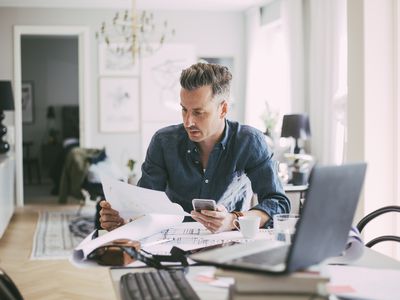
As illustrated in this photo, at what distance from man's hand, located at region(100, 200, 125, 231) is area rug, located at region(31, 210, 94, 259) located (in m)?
3.03

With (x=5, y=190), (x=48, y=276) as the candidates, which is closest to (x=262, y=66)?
(x=5, y=190)

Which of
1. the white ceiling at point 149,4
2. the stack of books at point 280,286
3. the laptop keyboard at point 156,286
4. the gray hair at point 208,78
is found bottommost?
the laptop keyboard at point 156,286

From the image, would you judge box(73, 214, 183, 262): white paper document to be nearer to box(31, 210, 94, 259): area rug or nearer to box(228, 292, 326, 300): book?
box(228, 292, 326, 300): book

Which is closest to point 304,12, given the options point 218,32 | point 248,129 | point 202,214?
point 218,32

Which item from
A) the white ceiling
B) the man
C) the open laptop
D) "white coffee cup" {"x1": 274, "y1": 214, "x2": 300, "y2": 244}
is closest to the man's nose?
the man

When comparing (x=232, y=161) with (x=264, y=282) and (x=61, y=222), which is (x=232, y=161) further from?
(x=61, y=222)

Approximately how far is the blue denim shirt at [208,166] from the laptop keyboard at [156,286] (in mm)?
892

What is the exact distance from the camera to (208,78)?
216 cm

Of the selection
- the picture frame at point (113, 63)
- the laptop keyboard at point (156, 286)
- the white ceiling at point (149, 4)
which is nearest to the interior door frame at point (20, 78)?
the picture frame at point (113, 63)

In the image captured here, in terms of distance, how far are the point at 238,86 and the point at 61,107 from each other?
155 inches

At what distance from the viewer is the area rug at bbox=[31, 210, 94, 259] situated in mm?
5035

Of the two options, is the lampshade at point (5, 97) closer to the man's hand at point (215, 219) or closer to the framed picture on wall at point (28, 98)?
the framed picture on wall at point (28, 98)

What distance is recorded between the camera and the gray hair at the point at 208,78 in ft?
7.04

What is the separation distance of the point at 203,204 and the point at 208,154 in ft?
1.55
